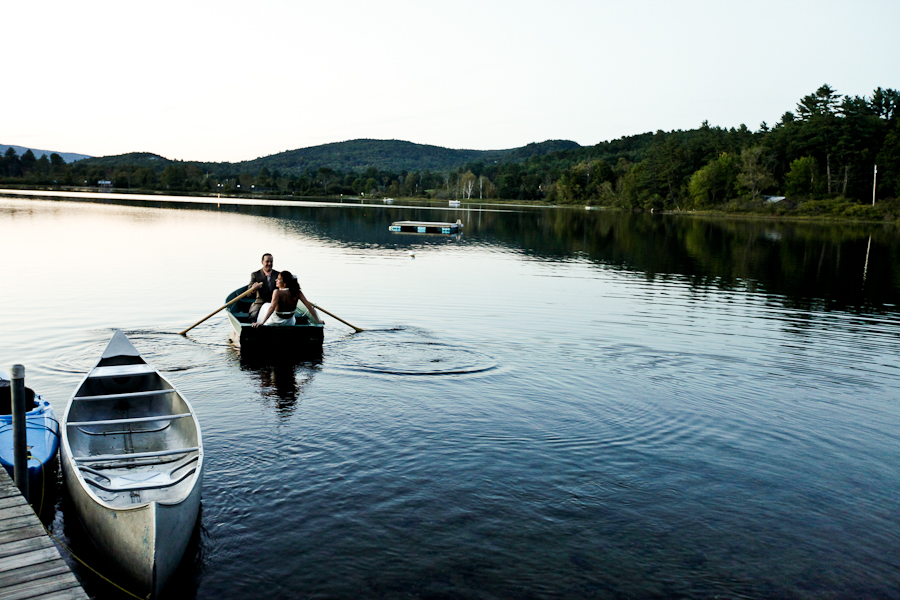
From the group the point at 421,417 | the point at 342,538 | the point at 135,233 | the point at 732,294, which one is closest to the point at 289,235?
the point at 135,233

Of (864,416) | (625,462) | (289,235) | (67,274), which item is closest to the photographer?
(625,462)

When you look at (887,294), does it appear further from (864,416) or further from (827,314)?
(864,416)

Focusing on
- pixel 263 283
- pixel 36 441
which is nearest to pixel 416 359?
pixel 263 283

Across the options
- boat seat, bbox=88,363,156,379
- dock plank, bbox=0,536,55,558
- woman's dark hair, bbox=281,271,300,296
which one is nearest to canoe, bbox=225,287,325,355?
woman's dark hair, bbox=281,271,300,296

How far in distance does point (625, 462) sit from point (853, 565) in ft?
10.4

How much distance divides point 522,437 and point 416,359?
501cm

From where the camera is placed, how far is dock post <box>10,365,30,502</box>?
7.04 meters

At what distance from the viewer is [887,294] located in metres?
28.4

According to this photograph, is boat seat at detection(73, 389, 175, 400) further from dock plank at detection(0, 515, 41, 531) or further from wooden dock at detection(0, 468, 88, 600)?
dock plank at detection(0, 515, 41, 531)

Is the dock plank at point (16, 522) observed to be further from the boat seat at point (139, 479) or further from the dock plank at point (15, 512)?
the boat seat at point (139, 479)

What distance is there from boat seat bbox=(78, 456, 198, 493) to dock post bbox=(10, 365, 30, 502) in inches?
28.4

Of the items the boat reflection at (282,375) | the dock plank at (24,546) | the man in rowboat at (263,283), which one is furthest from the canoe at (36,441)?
the man in rowboat at (263,283)

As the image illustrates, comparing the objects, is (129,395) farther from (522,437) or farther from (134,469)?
(522,437)

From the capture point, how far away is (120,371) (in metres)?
9.97
